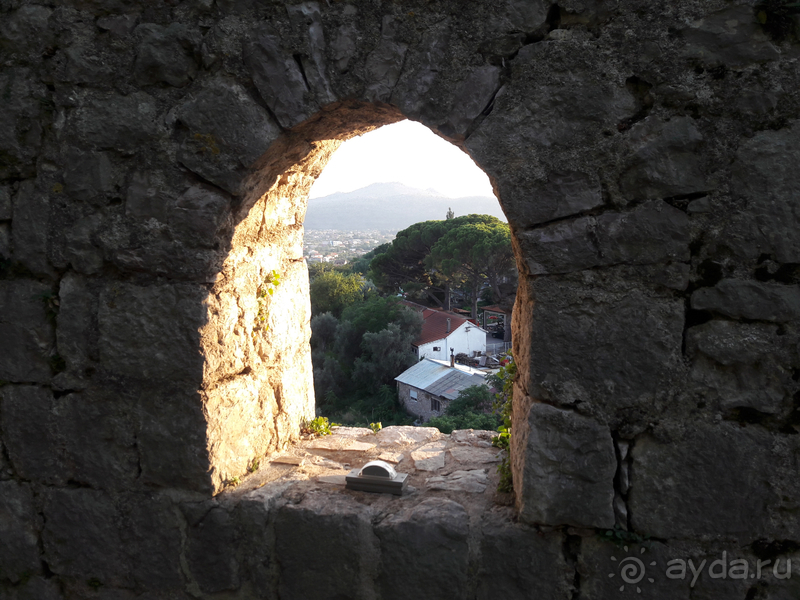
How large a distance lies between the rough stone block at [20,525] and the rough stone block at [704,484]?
246cm

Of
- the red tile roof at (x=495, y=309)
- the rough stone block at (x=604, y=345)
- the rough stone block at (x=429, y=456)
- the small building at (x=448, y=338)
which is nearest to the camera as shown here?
the rough stone block at (x=604, y=345)

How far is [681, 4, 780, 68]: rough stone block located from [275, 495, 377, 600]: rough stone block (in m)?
1.99

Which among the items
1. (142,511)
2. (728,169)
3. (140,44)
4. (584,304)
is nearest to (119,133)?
(140,44)

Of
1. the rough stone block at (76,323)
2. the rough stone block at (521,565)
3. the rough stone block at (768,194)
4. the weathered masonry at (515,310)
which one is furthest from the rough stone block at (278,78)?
the rough stone block at (521,565)

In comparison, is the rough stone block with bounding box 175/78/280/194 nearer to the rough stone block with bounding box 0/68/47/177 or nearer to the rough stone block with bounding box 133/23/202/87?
the rough stone block with bounding box 133/23/202/87

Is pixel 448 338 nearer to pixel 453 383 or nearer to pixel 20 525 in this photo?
pixel 453 383

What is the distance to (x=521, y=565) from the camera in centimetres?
192

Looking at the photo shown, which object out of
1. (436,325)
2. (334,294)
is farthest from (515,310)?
(334,294)

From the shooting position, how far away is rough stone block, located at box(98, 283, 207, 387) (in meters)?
2.10

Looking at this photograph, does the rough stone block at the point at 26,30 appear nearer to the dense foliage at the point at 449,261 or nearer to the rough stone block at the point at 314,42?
the rough stone block at the point at 314,42

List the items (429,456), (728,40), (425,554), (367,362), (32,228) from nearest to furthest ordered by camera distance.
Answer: (728,40) → (425,554) → (32,228) → (429,456) → (367,362)

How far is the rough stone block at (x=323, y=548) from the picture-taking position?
206 cm

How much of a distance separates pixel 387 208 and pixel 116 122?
126655 mm

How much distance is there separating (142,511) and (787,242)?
256cm
